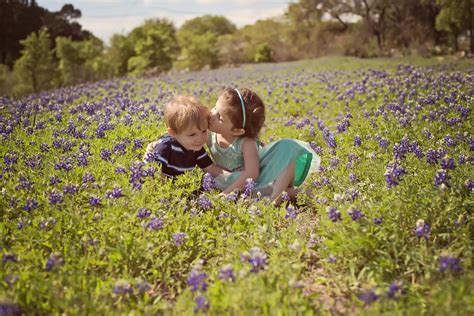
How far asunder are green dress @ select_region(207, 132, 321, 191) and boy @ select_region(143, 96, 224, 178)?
298 millimetres

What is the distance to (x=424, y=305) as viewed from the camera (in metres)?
2.77

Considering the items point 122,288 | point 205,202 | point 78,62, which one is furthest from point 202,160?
point 78,62

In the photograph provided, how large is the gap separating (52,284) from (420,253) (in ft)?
8.71

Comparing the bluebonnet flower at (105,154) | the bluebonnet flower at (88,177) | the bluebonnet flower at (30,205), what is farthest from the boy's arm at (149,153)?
the bluebonnet flower at (30,205)

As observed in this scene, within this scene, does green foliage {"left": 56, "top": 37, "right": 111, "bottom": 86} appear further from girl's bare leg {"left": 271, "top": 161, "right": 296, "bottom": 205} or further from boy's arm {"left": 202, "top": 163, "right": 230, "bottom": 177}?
girl's bare leg {"left": 271, "top": 161, "right": 296, "bottom": 205}

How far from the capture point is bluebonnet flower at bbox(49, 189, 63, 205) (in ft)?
12.4

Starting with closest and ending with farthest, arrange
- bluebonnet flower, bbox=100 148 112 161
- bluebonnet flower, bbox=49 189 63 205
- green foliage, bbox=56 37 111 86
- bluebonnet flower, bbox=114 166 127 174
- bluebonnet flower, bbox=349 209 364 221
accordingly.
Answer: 1. bluebonnet flower, bbox=349 209 364 221
2. bluebonnet flower, bbox=49 189 63 205
3. bluebonnet flower, bbox=114 166 127 174
4. bluebonnet flower, bbox=100 148 112 161
5. green foliage, bbox=56 37 111 86

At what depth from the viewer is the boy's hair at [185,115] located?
4.81m

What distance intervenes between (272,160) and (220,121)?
0.79m

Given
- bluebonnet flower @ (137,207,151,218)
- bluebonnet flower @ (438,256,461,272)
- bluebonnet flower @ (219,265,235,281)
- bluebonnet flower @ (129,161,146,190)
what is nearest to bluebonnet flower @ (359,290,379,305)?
bluebonnet flower @ (438,256,461,272)

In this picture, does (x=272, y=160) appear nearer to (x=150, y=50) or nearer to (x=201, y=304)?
(x=201, y=304)

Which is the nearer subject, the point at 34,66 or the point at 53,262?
the point at 53,262

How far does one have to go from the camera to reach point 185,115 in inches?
189

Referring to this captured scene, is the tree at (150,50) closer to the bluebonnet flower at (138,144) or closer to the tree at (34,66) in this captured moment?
the tree at (34,66)
